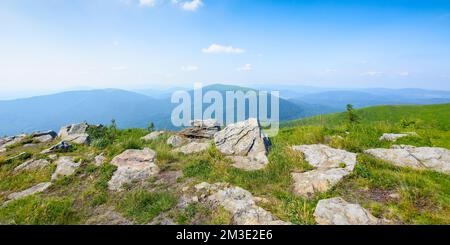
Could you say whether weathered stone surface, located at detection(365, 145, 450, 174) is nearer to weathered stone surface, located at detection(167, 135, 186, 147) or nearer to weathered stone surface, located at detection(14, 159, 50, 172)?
weathered stone surface, located at detection(167, 135, 186, 147)

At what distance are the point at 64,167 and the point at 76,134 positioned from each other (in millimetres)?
7390

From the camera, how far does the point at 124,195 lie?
8844 mm

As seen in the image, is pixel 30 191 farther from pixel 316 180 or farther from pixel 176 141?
pixel 316 180

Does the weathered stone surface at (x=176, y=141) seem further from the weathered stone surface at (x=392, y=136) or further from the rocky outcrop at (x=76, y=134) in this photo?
the weathered stone surface at (x=392, y=136)

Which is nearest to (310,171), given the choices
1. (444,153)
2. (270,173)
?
Answer: (270,173)

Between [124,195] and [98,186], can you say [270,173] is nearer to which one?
[124,195]

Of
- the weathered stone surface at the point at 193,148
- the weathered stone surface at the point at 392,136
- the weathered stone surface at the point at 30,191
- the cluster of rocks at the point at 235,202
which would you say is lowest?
the weathered stone surface at the point at 30,191

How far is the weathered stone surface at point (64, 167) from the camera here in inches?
434

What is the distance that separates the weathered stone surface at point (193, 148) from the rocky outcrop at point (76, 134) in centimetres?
741

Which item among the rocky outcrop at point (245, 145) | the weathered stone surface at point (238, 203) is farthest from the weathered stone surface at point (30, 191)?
the rocky outcrop at point (245, 145)

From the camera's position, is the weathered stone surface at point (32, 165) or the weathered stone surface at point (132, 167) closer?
the weathered stone surface at point (132, 167)

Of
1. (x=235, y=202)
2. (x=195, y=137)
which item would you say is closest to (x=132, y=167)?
(x=195, y=137)

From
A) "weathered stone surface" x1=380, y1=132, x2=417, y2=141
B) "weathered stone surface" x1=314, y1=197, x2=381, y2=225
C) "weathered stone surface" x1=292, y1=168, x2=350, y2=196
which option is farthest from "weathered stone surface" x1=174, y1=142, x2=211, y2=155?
"weathered stone surface" x1=380, y1=132, x2=417, y2=141
